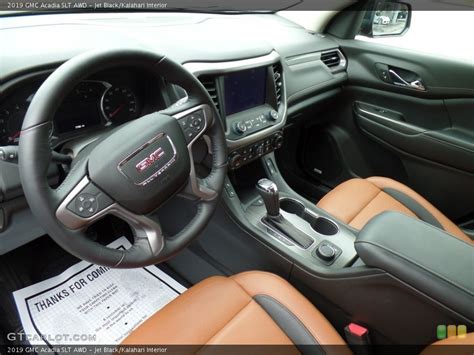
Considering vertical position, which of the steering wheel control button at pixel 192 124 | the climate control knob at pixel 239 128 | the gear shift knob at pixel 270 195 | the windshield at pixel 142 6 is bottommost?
the gear shift knob at pixel 270 195

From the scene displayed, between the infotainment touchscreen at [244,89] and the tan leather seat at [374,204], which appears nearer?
the infotainment touchscreen at [244,89]

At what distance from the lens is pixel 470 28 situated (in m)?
1.57

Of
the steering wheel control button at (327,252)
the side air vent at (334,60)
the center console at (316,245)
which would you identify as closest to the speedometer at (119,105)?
the center console at (316,245)

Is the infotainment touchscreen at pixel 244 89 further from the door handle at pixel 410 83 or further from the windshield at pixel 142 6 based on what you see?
the door handle at pixel 410 83

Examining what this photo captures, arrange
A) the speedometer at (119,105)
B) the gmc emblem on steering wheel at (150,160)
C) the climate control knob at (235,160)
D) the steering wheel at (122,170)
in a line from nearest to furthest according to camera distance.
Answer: the steering wheel at (122,170) < the gmc emblem on steering wheel at (150,160) < the speedometer at (119,105) < the climate control knob at (235,160)

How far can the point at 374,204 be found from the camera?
1337 mm

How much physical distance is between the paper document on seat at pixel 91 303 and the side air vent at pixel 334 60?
3.92 feet

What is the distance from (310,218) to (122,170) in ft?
2.34

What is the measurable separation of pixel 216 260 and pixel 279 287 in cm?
38

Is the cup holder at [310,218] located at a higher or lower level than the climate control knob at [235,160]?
lower

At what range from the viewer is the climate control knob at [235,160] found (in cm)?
119

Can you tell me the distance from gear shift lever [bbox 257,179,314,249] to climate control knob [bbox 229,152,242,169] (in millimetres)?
96

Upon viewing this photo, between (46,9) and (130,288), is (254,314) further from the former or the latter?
(46,9)

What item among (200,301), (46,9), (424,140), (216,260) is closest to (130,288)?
(216,260)
